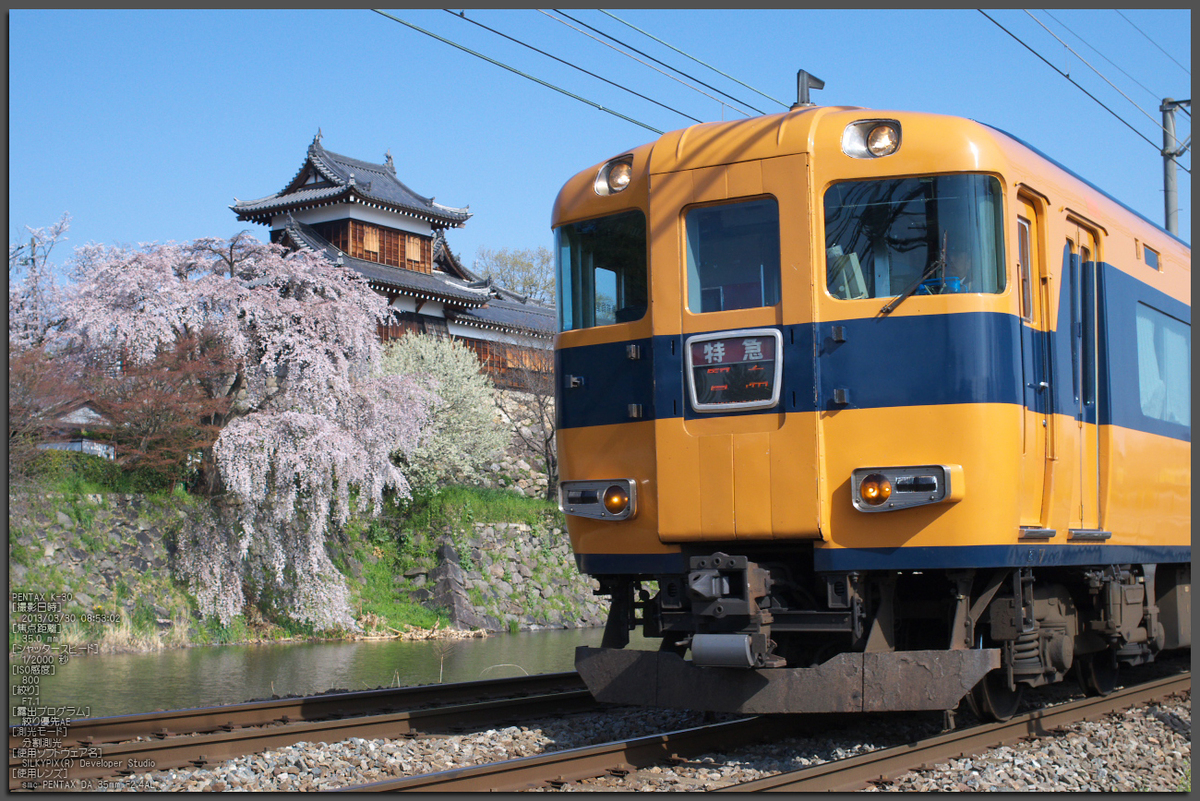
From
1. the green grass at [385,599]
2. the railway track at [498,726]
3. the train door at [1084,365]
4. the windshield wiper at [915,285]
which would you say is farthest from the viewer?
the green grass at [385,599]

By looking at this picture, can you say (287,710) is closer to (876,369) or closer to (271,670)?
(876,369)

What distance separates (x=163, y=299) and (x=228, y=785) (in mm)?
15539

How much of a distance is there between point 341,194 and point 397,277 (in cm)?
339

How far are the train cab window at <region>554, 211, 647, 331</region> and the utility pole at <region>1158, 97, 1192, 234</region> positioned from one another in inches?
515

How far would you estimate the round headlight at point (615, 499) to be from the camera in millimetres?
6441

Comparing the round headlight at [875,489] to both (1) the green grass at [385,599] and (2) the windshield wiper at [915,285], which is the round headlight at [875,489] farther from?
(1) the green grass at [385,599]

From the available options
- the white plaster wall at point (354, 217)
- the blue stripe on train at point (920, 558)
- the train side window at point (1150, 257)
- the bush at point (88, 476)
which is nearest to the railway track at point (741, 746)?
the blue stripe on train at point (920, 558)

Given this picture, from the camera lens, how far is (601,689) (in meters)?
6.45

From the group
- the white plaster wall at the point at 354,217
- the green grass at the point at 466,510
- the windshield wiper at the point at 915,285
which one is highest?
the white plaster wall at the point at 354,217

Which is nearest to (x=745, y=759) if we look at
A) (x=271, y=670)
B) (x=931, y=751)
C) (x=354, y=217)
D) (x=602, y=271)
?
(x=931, y=751)

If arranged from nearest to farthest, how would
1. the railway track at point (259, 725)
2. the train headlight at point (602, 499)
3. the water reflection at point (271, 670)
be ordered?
1. the railway track at point (259, 725)
2. the train headlight at point (602, 499)
3. the water reflection at point (271, 670)

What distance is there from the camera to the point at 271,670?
46.8 feet

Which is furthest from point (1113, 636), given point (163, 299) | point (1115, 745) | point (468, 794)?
point (163, 299)

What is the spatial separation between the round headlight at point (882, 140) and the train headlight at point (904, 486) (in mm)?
1816
